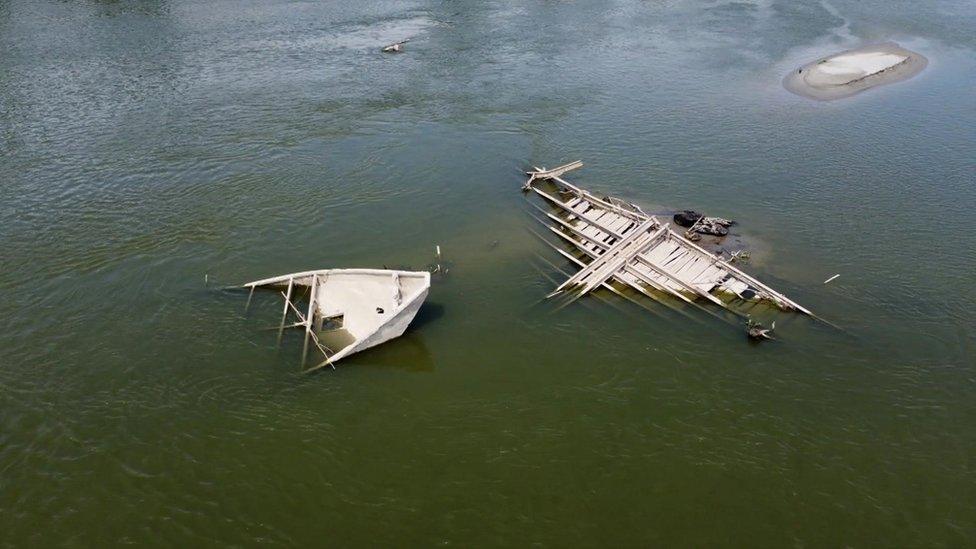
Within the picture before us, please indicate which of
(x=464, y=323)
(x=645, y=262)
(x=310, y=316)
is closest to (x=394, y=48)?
(x=645, y=262)

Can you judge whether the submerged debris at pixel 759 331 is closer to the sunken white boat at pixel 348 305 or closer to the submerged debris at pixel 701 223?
the submerged debris at pixel 701 223

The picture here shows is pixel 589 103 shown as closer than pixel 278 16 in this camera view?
Yes

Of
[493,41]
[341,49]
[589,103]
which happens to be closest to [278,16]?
[341,49]

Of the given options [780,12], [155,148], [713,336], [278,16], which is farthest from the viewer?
[780,12]

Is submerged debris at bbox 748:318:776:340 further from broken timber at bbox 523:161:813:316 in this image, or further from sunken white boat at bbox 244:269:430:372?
sunken white boat at bbox 244:269:430:372

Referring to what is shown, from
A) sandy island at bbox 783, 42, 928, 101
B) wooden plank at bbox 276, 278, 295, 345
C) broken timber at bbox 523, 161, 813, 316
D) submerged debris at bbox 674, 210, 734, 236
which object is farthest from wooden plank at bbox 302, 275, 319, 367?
sandy island at bbox 783, 42, 928, 101

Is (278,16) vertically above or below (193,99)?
above

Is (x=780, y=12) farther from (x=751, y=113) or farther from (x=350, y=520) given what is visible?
(x=350, y=520)

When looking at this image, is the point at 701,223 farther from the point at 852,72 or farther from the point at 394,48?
the point at 394,48
